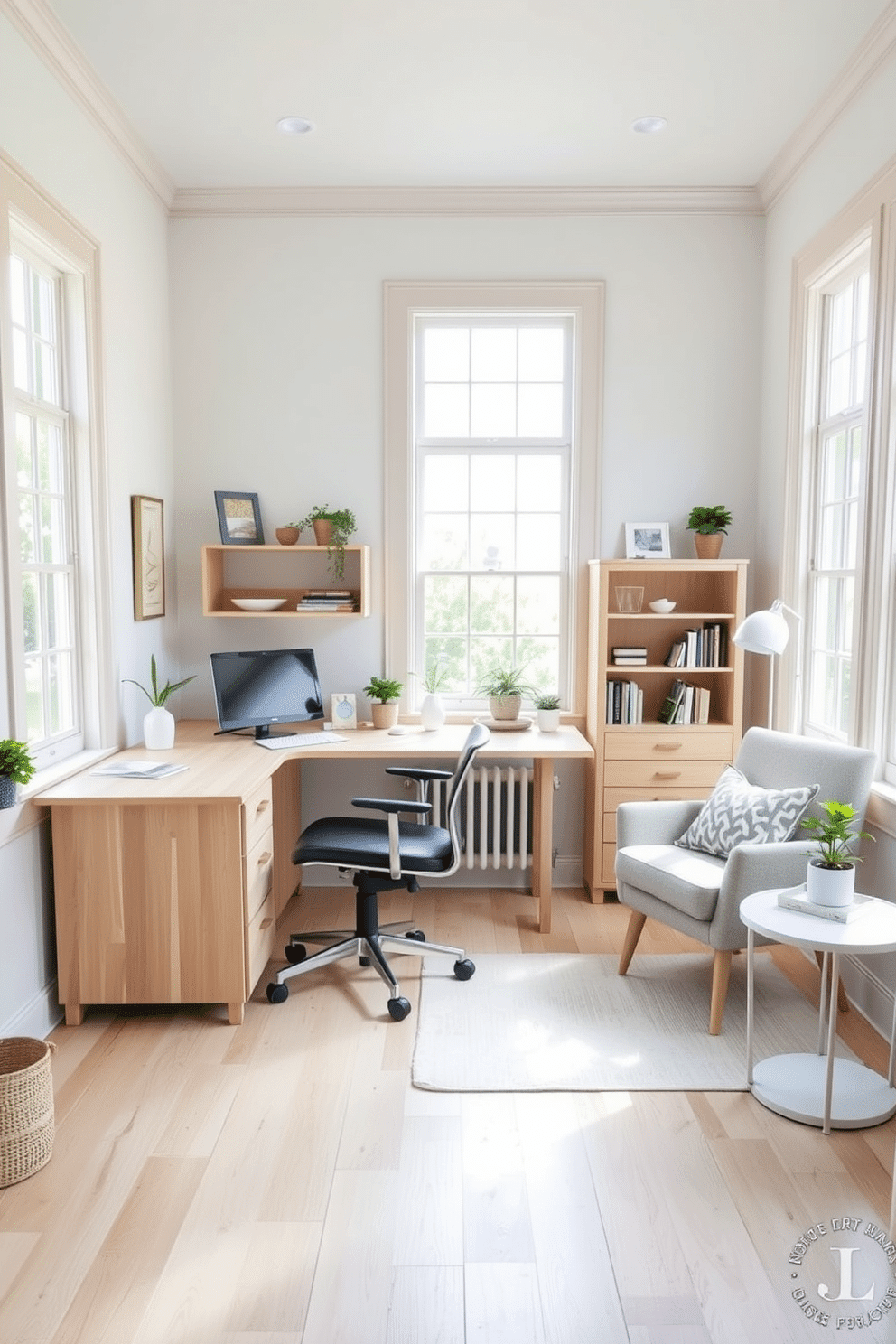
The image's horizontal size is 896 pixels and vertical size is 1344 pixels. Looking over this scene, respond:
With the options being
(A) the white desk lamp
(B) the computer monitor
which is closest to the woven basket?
(B) the computer monitor

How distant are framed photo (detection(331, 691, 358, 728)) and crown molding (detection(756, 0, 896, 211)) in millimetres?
Answer: 2831

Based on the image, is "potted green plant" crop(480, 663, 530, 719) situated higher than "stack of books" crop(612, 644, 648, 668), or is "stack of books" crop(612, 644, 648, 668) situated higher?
"stack of books" crop(612, 644, 648, 668)

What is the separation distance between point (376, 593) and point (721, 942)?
225cm

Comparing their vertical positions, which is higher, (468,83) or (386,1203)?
(468,83)

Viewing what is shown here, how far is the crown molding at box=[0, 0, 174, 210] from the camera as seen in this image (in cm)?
291

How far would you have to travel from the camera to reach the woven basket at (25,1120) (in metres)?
2.32

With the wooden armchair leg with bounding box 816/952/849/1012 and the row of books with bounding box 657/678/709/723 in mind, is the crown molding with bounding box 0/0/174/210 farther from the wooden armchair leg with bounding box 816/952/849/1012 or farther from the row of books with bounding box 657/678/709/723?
the wooden armchair leg with bounding box 816/952/849/1012

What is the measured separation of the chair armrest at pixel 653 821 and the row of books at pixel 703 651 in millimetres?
865

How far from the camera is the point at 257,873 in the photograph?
131 inches

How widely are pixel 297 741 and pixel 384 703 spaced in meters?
0.56

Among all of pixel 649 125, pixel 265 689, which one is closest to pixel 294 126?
pixel 649 125

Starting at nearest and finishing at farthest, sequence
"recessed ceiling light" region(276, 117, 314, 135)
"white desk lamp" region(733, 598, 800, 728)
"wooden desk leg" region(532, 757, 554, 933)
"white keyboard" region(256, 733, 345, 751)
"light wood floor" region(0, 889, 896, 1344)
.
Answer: "light wood floor" region(0, 889, 896, 1344), "white desk lamp" region(733, 598, 800, 728), "recessed ceiling light" region(276, 117, 314, 135), "white keyboard" region(256, 733, 345, 751), "wooden desk leg" region(532, 757, 554, 933)

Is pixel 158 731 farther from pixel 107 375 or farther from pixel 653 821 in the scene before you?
pixel 653 821

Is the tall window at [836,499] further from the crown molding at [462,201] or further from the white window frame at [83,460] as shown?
the white window frame at [83,460]
